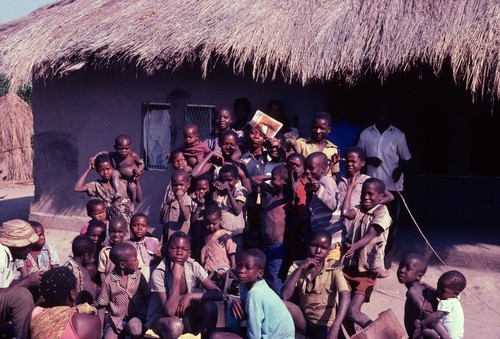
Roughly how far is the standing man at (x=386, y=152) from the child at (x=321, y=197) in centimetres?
137

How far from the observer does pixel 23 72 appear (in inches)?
329

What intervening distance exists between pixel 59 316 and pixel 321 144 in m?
3.09

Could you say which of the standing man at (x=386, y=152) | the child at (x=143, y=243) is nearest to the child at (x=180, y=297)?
the child at (x=143, y=243)

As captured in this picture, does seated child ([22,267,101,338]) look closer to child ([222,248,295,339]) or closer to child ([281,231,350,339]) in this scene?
child ([222,248,295,339])

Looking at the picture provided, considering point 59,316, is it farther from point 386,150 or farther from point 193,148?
point 386,150

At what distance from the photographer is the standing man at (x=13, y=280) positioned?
15.5ft

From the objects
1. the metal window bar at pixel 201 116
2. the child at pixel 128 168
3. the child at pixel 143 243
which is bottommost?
the child at pixel 143 243

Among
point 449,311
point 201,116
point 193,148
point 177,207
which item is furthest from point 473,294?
point 201,116

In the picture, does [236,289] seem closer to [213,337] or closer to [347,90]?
[213,337]

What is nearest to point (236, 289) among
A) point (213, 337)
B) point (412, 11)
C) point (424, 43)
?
point (213, 337)

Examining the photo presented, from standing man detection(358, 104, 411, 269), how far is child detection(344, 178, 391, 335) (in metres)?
1.57

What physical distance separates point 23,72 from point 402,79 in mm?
4660

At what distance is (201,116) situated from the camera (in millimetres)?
8141

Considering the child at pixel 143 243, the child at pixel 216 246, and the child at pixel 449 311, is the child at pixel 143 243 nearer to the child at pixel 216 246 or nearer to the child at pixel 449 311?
the child at pixel 216 246
